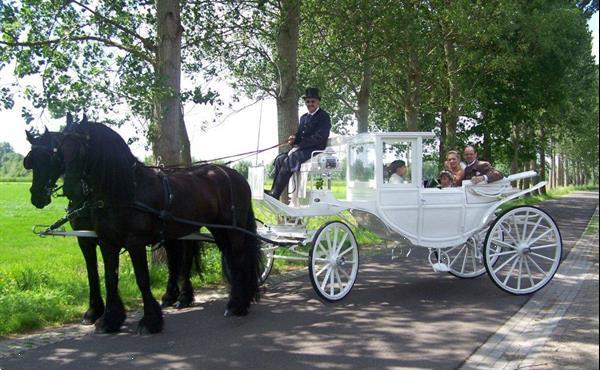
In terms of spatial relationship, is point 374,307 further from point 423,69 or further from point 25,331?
point 423,69

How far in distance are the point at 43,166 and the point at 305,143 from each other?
3.48 metres

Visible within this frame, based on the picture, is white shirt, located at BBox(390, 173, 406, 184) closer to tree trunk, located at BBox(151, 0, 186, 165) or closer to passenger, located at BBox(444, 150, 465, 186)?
passenger, located at BBox(444, 150, 465, 186)

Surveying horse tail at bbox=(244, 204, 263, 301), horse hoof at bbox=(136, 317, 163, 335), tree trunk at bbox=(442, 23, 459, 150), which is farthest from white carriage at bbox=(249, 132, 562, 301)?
tree trunk at bbox=(442, 23, 459, 150)

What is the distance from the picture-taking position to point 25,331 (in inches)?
245

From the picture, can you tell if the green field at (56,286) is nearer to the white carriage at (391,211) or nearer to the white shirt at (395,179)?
the white carriage at (391,211)

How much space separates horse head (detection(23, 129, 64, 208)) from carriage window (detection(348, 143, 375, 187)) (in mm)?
4076

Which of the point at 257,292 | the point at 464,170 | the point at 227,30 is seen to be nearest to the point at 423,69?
the point at 227,30

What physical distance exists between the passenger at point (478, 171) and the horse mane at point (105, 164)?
16.4 ft

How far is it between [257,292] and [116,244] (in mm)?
1951

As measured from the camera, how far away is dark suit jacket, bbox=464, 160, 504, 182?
852 cm

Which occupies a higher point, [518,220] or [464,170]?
[464,170]

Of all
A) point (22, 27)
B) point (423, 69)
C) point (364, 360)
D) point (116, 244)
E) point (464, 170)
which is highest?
point (423, 69)

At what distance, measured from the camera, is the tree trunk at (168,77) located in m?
9.07

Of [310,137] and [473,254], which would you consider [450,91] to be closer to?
[473,254]
